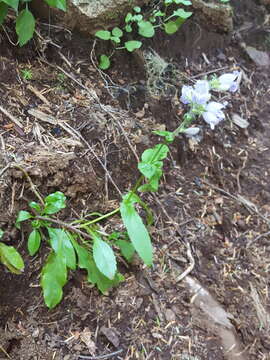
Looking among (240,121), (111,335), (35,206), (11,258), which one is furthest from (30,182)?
(240,121)

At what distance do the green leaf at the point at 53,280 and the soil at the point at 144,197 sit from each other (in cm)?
12

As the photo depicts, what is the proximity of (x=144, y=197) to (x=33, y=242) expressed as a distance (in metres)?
0.70

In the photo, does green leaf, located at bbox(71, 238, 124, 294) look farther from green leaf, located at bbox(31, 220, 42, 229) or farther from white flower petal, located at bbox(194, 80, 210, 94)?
white flower petal, located at bbox(194, 80, 210, 94)

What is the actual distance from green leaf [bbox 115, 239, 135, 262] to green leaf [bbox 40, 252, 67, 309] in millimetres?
294

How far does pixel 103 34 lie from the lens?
213 cm

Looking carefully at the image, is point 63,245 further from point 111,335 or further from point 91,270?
point 111,335

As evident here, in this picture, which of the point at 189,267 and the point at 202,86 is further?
the point at 189,267

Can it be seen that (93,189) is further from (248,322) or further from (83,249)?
(248,322)

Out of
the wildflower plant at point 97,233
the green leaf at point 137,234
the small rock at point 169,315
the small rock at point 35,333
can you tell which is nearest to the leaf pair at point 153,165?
the wildflower plant at point 97,233

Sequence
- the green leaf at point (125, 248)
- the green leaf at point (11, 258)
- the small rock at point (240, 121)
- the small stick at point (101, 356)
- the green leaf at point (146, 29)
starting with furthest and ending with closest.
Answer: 1. the small rock at point (240, 121)
2. the green leaf at point (146, 29)
3. the green leaf at point (125, 248)
4. the small stick at point (101, 356)
5. the green leaf at point (11, 258)

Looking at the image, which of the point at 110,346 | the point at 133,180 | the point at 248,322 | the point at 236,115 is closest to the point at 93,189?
the point at 133,180

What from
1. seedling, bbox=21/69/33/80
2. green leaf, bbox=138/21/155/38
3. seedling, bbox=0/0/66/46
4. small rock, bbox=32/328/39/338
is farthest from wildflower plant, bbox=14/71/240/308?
green leaf, bbox=138/21/155/38

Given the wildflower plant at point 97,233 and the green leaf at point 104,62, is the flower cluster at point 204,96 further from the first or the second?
the green leaf at point 104,62

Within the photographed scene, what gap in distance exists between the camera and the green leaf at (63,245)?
1.58 m
